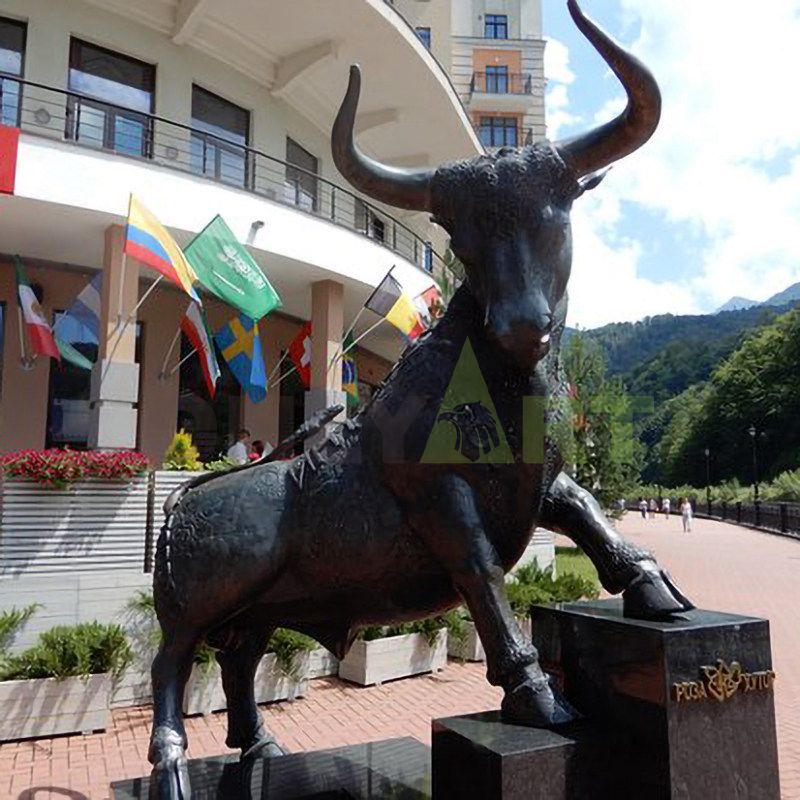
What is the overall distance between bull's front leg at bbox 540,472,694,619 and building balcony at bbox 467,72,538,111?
3025 centimetres

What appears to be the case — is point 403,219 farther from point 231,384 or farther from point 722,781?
point 722,781

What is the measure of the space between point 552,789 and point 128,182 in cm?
1143

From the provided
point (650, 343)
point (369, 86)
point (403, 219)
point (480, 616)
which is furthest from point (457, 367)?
point (650, 343)

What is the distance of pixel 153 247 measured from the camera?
10.2 metres

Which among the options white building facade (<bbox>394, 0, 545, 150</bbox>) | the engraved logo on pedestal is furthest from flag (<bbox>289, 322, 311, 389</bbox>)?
white building facade (<bbox>394, 0, 545, 150</bbox>)

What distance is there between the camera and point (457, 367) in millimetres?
2559

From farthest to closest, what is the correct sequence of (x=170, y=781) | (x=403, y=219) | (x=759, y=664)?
(x=403, y=219) → (x=170, y=781) → (x=759, y=664)

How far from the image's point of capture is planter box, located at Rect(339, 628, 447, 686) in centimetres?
706

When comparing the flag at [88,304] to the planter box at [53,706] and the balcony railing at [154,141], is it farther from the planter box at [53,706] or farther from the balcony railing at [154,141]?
the planter box at [53,706]

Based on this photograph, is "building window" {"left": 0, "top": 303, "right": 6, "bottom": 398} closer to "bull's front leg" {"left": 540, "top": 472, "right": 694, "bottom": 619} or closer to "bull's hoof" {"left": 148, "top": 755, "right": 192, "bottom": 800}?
"bull's hoof" {"left": 148, "top": 755, "right": 192, "bottom": 800}

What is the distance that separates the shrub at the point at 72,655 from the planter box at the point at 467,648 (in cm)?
361

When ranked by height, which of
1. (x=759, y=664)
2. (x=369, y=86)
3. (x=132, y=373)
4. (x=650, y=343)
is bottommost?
(x=759, y=664)

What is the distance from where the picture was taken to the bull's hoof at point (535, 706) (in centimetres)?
228

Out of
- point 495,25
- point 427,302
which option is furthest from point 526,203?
point 495,25
